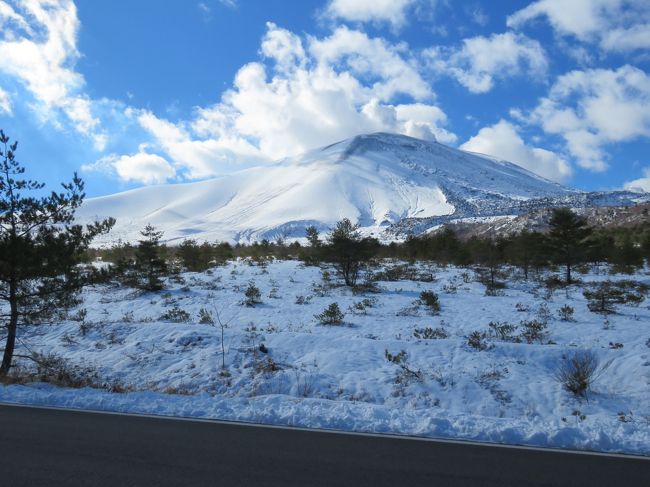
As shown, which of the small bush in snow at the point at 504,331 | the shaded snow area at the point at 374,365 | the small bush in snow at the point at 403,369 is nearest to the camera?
the shaded snow area at the point at 374,365

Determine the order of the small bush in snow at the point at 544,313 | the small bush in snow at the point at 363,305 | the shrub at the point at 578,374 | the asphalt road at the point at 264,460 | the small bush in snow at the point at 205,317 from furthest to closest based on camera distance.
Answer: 1. the small bush in snow at the point at 363,305
2. the small bush in snow at the point at 205,317
3. the small bush in snow at the point at 544,313
4. the shrub at the point at 578,374
5. the asphalt road at the point at 264,460

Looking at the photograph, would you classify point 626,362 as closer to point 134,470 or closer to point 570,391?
point 570,391

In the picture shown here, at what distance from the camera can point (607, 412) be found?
8039 mm

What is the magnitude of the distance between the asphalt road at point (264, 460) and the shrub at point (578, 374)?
13.4 feet

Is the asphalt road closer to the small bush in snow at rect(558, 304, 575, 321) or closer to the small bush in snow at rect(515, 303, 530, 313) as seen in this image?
the small bush in snow at rect(558, 304, 575, 321)

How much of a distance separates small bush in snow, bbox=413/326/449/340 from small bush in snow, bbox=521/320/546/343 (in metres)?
2.23

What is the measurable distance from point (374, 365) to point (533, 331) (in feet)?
17.8

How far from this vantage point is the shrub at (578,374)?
8.91 metres

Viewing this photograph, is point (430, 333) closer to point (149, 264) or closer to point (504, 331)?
point (504, 331)

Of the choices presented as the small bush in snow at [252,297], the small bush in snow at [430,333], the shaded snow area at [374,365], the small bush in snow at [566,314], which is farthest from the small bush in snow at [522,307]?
the small bush in snow at [252,297]

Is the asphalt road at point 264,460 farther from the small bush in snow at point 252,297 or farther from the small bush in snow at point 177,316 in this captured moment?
the small bush in snow at point 252,297

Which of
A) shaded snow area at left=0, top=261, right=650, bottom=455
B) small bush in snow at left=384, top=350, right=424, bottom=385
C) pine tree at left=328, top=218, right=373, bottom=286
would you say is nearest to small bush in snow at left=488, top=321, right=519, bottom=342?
shaded snow area at left=0, top=261, right=650, bottom=455

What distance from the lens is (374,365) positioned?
10.6 metres

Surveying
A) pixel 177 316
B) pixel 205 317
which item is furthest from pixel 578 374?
pixel 177 316
